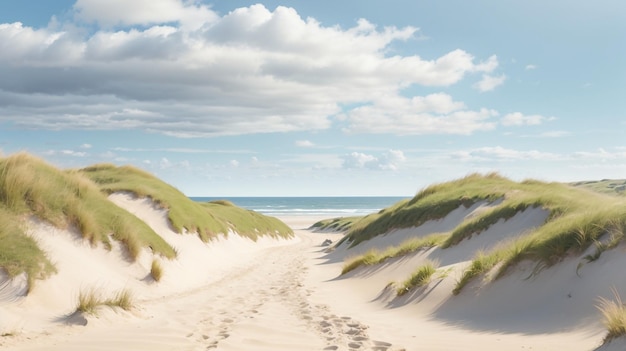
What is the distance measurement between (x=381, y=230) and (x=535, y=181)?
10.2 m

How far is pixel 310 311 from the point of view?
11.0 metres

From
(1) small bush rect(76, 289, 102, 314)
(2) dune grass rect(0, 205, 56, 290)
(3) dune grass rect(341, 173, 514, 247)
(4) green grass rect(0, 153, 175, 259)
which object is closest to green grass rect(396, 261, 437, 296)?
(1) small bush rect(76, 289, 102, 314)

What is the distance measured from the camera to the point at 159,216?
2444 cm

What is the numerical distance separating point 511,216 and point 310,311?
10447 millimetres

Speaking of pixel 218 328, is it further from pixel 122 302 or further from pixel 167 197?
pixel 167 197

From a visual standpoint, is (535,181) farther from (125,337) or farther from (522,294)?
(125,337)

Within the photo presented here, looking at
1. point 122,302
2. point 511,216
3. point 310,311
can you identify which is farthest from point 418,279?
point 511,216

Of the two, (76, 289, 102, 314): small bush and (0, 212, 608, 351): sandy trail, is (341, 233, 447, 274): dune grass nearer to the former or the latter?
(0, 212, 608, 351): sandy trail

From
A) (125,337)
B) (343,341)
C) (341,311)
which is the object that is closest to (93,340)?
(125,337)

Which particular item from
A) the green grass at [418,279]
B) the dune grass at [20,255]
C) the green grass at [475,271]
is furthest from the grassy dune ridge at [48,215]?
the green grass at [475,271]

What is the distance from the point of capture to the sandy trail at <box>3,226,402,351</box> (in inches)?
303

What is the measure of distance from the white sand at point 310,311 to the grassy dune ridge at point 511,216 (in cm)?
41

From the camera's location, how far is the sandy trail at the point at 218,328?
7.70 metres

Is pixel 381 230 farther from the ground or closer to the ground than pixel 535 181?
closer to the ground
